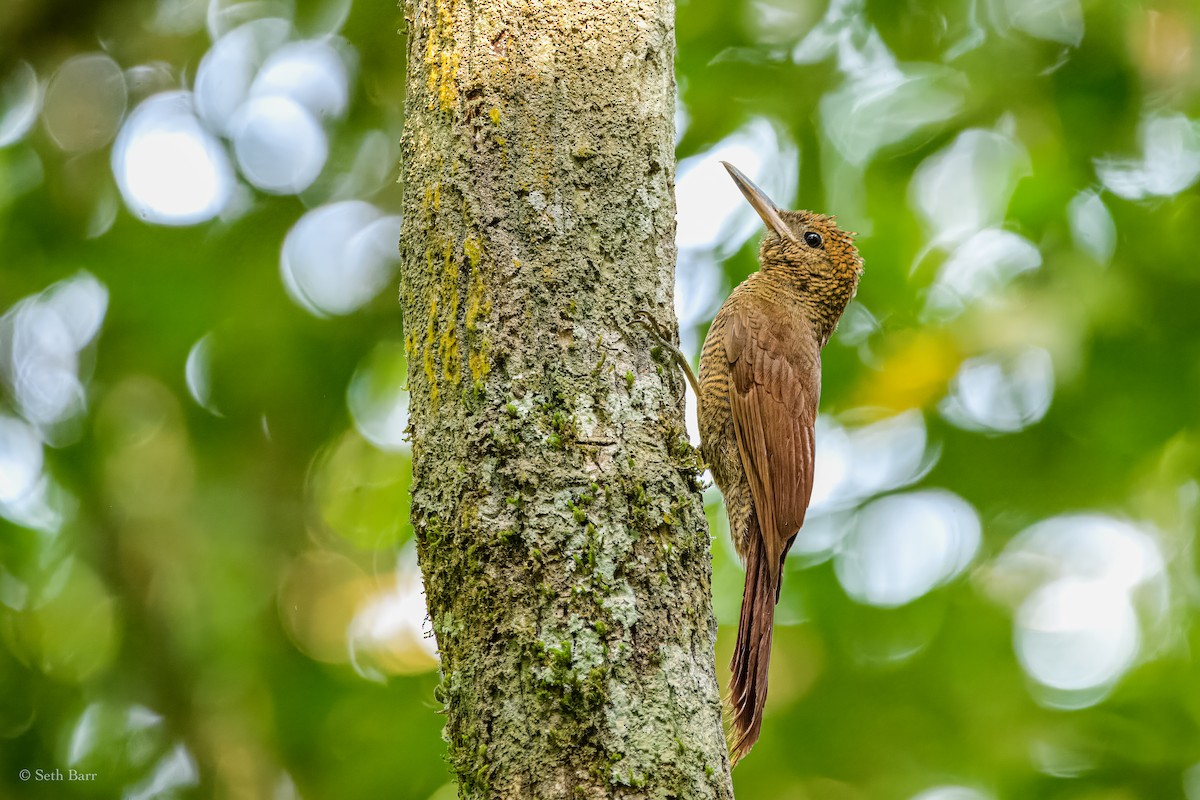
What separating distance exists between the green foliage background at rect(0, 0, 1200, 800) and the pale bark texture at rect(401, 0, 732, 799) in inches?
81.9

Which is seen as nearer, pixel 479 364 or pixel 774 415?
pixel 479 364

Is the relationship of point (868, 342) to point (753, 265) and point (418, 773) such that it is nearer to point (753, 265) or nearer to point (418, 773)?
point (753, 265)

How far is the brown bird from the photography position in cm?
336

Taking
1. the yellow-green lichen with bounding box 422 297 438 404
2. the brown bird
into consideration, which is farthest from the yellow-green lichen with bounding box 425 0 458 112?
the brown bird

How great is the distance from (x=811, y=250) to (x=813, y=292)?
0.53 ft

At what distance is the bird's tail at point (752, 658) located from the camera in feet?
10.3

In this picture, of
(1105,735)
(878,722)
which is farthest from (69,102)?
(1105,735)

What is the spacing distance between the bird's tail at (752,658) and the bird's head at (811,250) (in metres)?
1.29

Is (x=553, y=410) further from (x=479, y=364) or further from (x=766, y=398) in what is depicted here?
(x=766, y=398)

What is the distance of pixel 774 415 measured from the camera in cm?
377

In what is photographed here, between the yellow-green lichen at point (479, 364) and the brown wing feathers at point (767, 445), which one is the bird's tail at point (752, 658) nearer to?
the brown wing feathers at point (767, 445)

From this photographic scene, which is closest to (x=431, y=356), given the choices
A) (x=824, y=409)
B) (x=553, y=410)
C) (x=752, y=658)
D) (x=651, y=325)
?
(x=553, y=410)

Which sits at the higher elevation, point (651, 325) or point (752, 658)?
point (651, 325)

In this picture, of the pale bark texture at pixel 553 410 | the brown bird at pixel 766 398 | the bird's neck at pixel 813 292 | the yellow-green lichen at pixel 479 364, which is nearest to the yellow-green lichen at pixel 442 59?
the pale bark texture at pixel 553 410
